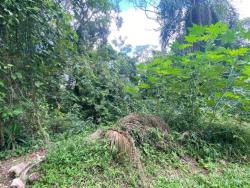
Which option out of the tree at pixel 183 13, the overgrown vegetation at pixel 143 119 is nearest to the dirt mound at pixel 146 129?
the overgrown vegetation at pixel 143 119

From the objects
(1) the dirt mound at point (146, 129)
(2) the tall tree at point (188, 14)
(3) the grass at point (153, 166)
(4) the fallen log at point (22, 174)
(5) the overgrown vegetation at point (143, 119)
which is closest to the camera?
(4) the fallen log at point (22, 174)

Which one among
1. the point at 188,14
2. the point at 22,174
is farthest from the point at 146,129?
the point at 188,14

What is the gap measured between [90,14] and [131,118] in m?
8.20

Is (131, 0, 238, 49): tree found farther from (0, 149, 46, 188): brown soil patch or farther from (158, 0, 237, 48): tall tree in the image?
(0, 149, 46, 188): brown soil patch

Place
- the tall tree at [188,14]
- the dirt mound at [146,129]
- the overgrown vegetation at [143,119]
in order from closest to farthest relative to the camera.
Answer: the overgrown vegetation at [143,119]
the dirt mound at [146,129]
the tall tree at [188,14]

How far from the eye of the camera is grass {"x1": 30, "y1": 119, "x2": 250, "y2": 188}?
2443 mm

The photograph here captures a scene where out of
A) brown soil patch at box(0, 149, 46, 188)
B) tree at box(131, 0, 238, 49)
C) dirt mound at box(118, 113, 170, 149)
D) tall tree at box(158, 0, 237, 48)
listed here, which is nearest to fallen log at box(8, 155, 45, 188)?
brown soil patch at box(0, 149, 46, 188)

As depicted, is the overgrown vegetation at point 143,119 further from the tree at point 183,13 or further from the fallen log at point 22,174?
the tree at point 183,13

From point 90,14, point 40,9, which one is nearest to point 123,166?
point 40,9

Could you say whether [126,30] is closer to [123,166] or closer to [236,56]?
[236,56]

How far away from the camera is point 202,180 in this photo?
8.92 feet

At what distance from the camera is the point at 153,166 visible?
2.88 metres

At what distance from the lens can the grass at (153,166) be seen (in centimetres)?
244

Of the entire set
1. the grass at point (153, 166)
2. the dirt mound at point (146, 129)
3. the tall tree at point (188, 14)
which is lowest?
the grass at point (153, 166)
